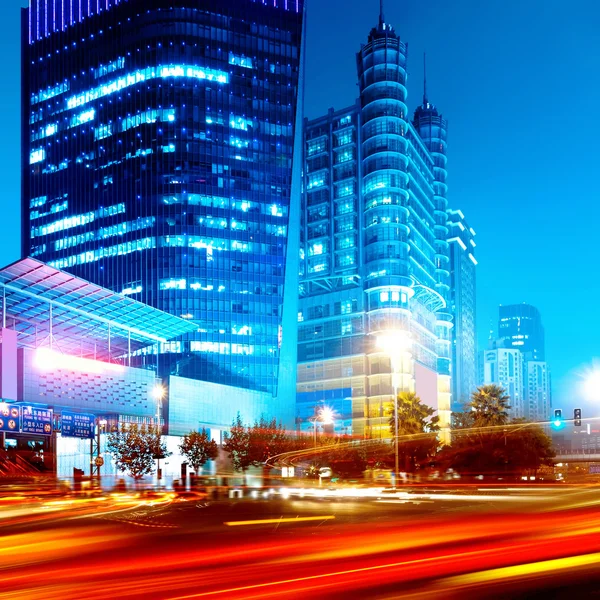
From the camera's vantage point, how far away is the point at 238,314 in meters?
130

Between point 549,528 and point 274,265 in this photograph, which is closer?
point 549,528

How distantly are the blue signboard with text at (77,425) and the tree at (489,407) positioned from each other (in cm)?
3792

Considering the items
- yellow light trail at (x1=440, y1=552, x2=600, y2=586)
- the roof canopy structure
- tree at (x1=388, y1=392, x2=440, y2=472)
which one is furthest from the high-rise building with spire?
yellow light trail at (x1=440, y1=552, x2=600, y2=586)

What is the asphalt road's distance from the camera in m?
11.6

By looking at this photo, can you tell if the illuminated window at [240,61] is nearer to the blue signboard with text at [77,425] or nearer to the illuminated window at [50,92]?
the illuminated window at [50,92]

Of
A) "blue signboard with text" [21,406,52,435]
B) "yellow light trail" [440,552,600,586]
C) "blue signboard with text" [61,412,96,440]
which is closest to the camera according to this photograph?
"yellow light trail" [440,552,600,586]

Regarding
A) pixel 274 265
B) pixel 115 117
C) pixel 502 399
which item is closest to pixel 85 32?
pixel 115 117

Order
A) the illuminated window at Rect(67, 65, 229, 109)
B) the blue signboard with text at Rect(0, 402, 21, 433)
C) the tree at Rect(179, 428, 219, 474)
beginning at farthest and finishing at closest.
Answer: the illuminated window at Rect(67, 65, 229, 109)
the tree at Rect(179, 428, 219, 474)
the blue signboard with text at Rect(0, 402, 21, 433)

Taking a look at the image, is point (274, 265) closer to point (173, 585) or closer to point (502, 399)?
point (502, 399)

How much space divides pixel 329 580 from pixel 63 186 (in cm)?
14428

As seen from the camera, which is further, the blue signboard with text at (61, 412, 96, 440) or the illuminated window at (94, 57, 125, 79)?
the illuminated window at (94, 57, 125, 79)

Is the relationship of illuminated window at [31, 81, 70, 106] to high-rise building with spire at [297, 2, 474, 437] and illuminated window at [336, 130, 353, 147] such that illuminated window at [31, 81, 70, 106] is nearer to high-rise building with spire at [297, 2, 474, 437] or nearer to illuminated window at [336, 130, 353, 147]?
high-rise building with spire at [297, 2, 474, 437]

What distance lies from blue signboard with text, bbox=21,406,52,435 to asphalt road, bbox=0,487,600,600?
111 ft

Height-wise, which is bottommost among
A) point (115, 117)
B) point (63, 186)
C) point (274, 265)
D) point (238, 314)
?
point (238, 314)
